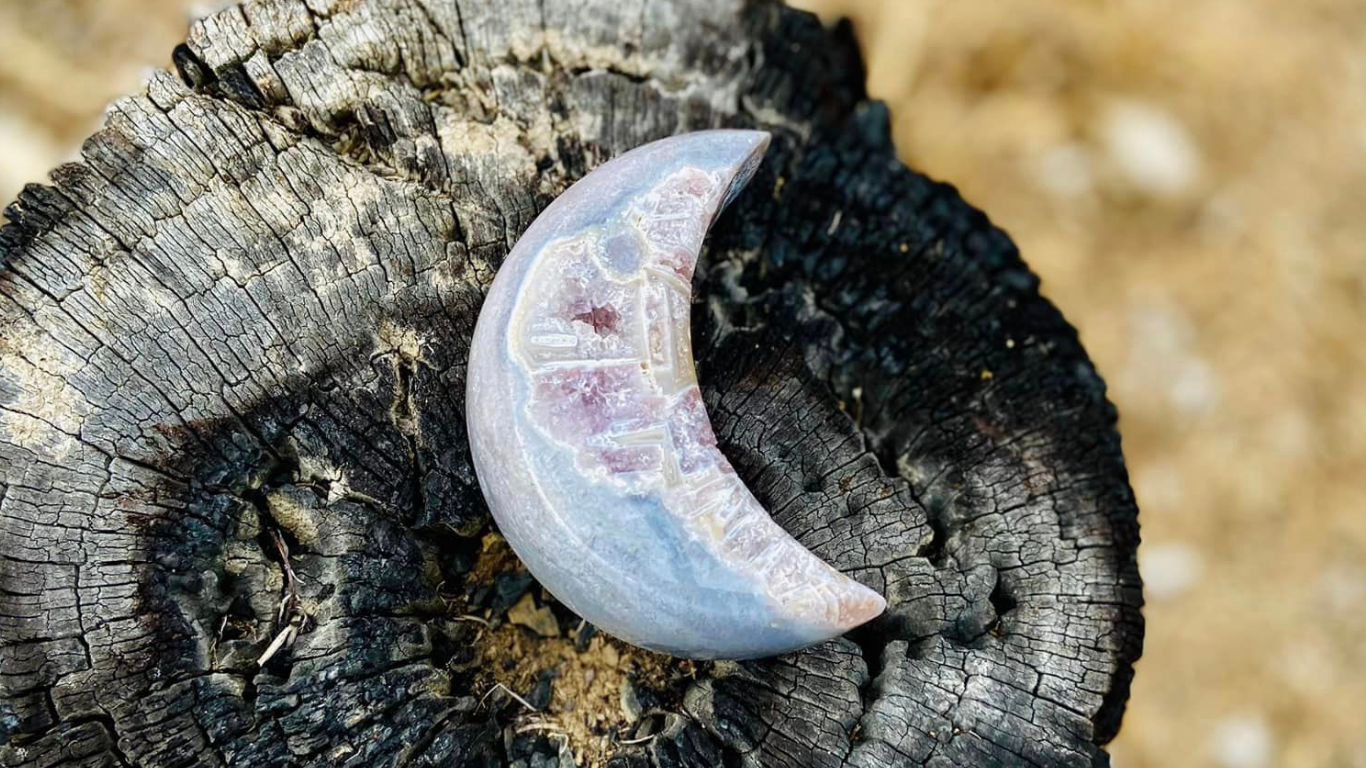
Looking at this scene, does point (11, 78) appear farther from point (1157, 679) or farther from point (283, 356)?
point (1157, 679)

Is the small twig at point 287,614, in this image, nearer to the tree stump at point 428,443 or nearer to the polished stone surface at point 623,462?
the tree stump at point 428,443

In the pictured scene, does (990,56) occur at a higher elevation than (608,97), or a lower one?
higher

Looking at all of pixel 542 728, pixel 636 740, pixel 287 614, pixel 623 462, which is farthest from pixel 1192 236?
pixel 287 614

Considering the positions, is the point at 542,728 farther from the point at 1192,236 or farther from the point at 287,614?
the point at 1192,236

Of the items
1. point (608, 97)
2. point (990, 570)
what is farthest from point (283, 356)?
point (990, 570)

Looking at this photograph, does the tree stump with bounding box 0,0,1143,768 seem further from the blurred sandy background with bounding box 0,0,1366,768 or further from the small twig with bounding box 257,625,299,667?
the blurred sandy background with bounding box 0,0,1366,768

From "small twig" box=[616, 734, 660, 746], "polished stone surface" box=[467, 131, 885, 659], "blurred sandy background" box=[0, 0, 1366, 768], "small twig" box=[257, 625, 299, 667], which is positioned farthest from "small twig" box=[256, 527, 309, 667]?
"blurred sandy background" box=[0, 0, 1366, 768]
